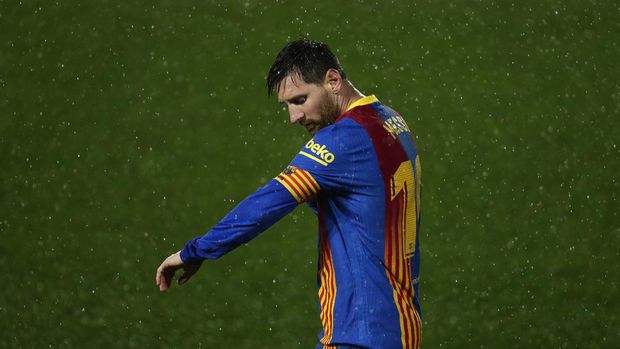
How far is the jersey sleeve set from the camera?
2.43m

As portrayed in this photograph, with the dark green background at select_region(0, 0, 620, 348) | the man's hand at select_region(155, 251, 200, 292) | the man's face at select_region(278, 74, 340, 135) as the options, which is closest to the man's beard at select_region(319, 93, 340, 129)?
the man's face at select_region(278, 74, 340, 135)

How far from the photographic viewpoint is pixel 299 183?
244 cm

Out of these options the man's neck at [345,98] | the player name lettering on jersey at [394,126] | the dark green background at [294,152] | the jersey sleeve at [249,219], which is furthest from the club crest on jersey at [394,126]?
the dark green background at [294,152]

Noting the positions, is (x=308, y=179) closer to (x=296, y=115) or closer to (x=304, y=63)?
(x=296, y=115)

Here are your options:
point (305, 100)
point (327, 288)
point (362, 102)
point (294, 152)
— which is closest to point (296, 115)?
point (305, 100)

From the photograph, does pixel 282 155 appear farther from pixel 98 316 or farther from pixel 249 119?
pixel 98 316

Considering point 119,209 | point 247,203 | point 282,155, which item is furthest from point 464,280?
point 247,203

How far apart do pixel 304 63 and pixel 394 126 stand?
28cm

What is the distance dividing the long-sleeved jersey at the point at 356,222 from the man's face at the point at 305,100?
7 cm

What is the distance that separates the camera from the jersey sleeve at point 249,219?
2432 millimetres

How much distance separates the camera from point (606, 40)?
172 inches

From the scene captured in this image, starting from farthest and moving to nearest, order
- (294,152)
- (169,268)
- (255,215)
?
(294,152) → (169,268) → (255,215)

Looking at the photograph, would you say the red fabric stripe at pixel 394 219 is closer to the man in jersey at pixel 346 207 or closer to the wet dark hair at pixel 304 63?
the man in jersey at pixel 346 207

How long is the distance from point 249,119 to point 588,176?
1.40 metres
